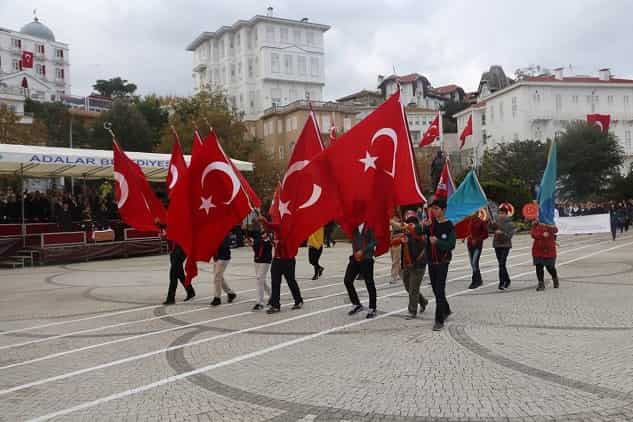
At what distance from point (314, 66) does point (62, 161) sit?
7521 cm

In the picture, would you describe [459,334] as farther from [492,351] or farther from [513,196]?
[513,196]

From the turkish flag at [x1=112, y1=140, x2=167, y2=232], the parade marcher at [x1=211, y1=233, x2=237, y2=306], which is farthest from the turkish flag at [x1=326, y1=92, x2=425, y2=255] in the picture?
the turkish flag at [x1=112, y1=140, x2=167, y2=232]

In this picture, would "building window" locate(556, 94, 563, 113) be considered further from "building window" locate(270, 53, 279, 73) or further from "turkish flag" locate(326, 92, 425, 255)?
"turkish flag" locate(326, 92, 425, 255)

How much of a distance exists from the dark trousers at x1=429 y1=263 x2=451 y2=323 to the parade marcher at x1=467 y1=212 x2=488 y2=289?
4.46 metres

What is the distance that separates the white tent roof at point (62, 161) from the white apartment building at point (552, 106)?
53.2 m

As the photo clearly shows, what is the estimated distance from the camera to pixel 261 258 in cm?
1112

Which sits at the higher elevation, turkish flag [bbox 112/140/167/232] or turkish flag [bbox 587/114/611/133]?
turkish flag [bbox 587/114/611/133]

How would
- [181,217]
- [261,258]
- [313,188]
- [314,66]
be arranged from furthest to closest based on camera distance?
[314,66] < [181,217] < [261,258] < [313,188]

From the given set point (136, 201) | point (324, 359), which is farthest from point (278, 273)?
point (136, 201)

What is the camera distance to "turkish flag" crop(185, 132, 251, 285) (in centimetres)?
1118

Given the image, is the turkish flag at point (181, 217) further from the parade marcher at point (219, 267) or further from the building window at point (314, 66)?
the building window at point (314, 66)

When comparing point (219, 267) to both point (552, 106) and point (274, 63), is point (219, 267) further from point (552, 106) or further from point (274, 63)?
point (274, 63)

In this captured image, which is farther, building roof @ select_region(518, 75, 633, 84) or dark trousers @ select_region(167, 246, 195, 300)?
building roof @ select_region(518, 75, 633, 84)

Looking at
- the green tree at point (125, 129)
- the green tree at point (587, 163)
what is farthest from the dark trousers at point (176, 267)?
the green tree at point (587, 163)
